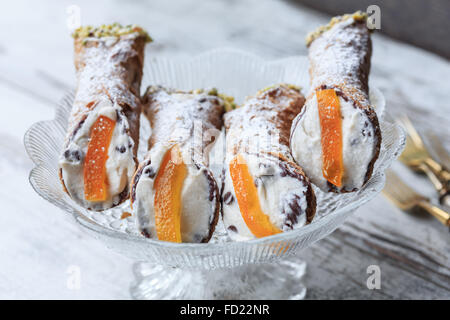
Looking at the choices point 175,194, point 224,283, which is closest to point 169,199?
point 175,194

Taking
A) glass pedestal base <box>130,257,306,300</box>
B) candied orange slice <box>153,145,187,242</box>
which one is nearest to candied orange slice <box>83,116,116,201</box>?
candied orange slice <box>153,145,187,242</box>

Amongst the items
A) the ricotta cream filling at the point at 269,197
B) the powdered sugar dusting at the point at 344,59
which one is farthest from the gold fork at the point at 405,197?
the ricotta cream filling at the point at 269,197

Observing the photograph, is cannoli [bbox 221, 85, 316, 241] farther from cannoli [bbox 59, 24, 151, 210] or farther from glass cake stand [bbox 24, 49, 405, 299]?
cannoli [bbox 59, 24, 151, 210]

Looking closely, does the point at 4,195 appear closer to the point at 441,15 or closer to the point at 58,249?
the point at 58,249

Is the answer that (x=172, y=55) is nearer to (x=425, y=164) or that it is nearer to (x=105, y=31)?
(x=105, y=31)

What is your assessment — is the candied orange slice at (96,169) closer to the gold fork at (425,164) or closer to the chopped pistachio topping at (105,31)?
the chopped pistachio topping at (105,31)
